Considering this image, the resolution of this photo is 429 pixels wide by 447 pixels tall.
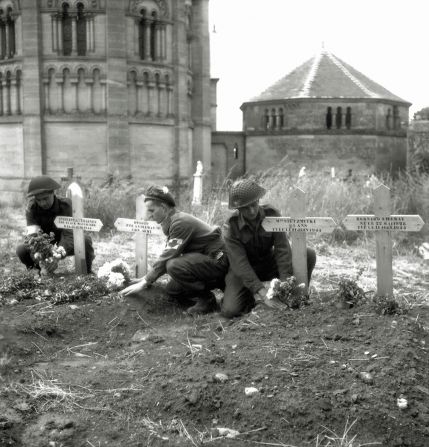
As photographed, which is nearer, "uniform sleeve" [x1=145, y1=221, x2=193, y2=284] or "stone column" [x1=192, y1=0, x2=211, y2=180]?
"uniform sleeve" [x1=145, y1=221, x2=193, y2=284]


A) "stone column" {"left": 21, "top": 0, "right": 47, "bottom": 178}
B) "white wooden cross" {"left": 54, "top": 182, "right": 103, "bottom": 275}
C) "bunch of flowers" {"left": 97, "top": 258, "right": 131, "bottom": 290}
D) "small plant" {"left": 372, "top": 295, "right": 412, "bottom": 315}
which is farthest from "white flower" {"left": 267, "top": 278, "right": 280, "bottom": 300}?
"stone column" {"left": 21, "top": 0, "right": 47, "bottom": 178}

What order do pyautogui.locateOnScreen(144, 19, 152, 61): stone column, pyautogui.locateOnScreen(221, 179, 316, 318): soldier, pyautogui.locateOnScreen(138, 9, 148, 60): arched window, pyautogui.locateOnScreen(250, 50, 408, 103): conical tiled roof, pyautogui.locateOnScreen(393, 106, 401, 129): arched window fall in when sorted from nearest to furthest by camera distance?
1. pyautogui.locateOnScreen(221, 179, 316, 318): soldier
2. pyautogui.locateOnScreen(138, 9, 148, 60): arched window
3. pyautogui.locateOnScreen(144, 19, 152, 61): stone column
4. pyautogui.locateOnScreen(250, 50, 408, 103): conical tiled roof
5. pyautogui.locateOnScreen(393, 106, 401, 129): arched window

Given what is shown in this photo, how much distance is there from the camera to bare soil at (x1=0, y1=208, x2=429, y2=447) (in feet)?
14.4

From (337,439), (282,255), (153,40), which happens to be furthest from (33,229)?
(153,40)

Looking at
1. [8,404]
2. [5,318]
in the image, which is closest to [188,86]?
[5,318]

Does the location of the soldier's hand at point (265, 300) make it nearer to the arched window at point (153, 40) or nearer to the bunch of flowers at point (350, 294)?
the bunch of flowers at point (350, 294)

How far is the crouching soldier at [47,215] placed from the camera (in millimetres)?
8180

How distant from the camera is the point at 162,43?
28.4 m

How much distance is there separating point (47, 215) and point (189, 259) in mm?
2463

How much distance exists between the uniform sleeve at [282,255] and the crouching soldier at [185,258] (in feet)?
2.26

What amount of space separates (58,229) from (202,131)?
78.3ft

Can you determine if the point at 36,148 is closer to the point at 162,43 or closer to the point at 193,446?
the point at 162,43

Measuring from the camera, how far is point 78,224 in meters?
8.37

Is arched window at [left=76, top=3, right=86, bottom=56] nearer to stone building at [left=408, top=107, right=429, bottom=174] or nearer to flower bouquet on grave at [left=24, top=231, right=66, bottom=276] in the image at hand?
stone building at [left=408, top=107, right=429, bottom=174]
